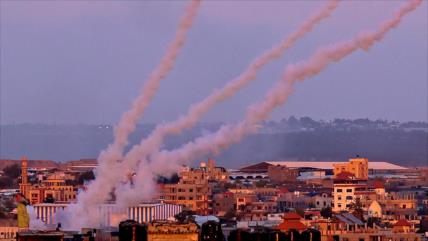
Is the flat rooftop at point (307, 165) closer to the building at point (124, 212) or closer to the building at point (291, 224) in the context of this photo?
the building at point (124, 212)

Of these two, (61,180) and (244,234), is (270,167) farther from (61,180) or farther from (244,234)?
(244,234)

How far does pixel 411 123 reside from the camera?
180250 millimetres

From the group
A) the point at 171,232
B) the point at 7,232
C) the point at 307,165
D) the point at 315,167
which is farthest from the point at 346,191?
the point at 171,232

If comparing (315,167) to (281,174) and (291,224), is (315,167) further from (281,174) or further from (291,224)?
(291,224)

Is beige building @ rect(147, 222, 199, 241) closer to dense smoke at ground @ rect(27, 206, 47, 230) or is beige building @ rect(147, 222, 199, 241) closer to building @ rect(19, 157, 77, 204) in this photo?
dense smoke at ground @ rect(27, 206, 47, 230)

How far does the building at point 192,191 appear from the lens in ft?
384

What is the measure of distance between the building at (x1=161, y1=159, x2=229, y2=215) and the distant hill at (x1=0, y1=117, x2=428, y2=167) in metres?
34.7

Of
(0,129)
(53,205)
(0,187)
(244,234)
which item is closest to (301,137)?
(0,129)

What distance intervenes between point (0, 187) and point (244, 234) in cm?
6275

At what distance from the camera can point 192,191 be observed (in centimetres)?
12206

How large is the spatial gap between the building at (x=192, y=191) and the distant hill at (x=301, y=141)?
3471 centimetres

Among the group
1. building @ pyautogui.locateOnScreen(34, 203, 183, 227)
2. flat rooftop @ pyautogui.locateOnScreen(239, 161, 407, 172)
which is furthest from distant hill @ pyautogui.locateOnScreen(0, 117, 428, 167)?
building @ pyautogui.locateOnScreen(34, 203, 183, 227)

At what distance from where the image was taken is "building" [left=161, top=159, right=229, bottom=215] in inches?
4606

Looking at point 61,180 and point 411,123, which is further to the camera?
point 411,123
